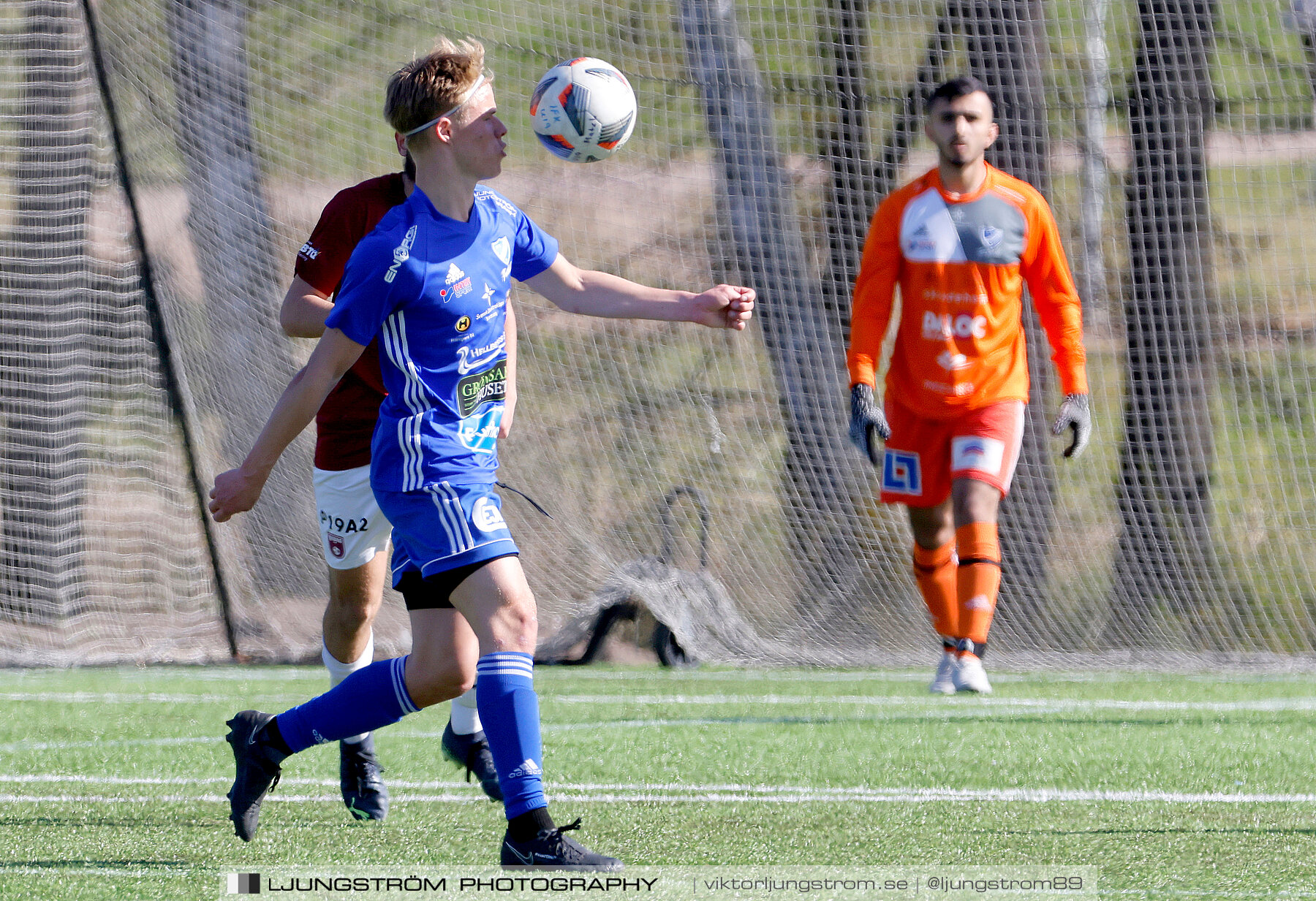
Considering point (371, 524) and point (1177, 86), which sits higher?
point (1177, 86)

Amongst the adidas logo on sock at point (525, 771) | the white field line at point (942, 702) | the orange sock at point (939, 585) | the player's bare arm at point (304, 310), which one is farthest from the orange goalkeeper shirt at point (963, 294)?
the adidas logo on sock at point (525, 771)

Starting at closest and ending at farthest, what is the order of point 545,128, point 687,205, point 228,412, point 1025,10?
1. point 545,128
2. point 228,412
3. point 1025,10
4. point 687,205

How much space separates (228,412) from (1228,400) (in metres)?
8.29

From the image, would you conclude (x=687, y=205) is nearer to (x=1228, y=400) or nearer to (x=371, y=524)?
(x=1228, y=400)

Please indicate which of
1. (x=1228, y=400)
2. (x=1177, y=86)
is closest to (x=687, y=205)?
(x=1177, y=86)

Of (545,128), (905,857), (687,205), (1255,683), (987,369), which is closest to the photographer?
(905,857)

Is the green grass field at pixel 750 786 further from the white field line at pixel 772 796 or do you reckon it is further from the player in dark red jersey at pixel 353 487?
the player in dark red jersey at pixel 353 487

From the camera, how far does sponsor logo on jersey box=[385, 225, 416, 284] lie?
3.35 meters

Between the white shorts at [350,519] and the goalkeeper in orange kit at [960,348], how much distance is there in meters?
2.41

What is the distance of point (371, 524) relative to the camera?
14.2 feet

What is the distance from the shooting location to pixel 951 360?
20.4 feet

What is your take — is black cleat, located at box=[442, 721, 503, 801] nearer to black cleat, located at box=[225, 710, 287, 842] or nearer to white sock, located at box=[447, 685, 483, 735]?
white sock, located at box=[447, 685, 483, 735]

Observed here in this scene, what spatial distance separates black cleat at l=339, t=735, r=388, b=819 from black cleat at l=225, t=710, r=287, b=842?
0.30 meters

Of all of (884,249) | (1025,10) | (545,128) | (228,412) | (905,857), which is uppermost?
(1025,10)
